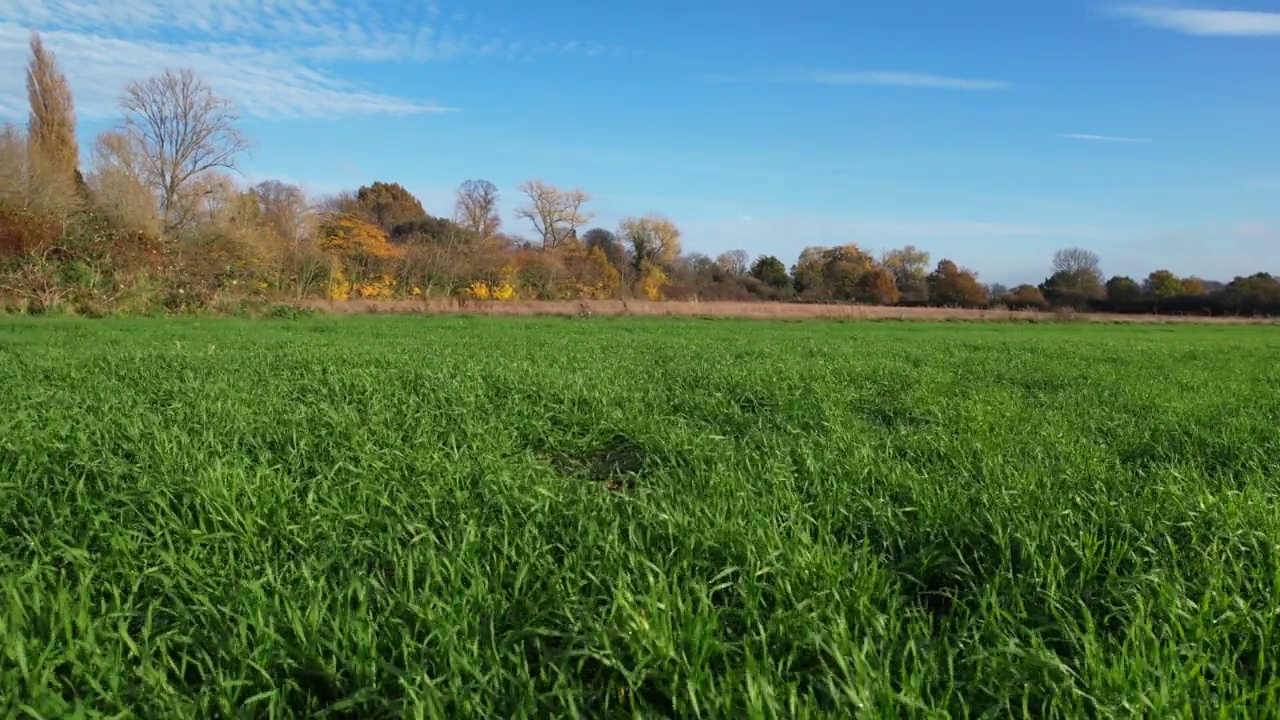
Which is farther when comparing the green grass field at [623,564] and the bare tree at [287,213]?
the bare tree at [287,213]

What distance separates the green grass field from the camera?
210 centimetres

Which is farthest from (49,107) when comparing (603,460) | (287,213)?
(603,460)

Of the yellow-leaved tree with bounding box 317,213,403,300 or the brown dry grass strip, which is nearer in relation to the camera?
the brown dry grass strip

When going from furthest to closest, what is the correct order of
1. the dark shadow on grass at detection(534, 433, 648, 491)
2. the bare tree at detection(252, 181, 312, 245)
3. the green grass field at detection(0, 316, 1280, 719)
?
the bare tree at detection(252, 181, 312, 245) → the dark shadow on grass at detection(534, 433, 648, 491) → the green grass field at detection(0, 316, 1280, 719)

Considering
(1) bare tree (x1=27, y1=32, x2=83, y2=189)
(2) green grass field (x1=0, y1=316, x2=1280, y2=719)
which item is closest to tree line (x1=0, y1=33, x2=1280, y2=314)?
(1) bare tree (x1=27, y1=32, x2=83, y2=189)

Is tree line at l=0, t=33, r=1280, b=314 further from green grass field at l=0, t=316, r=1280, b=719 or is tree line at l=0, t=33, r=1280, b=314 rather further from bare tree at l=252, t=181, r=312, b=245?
green grass field at l=0, t=316, r=1280, b=719

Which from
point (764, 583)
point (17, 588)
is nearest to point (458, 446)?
point (17, 588)

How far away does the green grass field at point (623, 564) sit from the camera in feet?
6.89

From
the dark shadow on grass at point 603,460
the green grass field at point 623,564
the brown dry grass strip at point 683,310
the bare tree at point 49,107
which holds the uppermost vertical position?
the bare tree at point 49,107

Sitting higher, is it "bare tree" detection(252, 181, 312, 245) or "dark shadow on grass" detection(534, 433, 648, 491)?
"bare tree" detection(252, 181, 312, 245)

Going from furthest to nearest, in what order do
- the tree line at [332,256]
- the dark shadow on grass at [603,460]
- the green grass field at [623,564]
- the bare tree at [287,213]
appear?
the bare tree at [287,213] < the tree line at [332,256] < the dark shadow on grass at [603,460] < the green grass field at [623,564]

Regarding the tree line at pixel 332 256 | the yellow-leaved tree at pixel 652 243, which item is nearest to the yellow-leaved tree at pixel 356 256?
the tree line at pixel 332 256

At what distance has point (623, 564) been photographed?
2881mm

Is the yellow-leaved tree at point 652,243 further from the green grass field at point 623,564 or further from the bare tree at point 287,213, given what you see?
the green grass field at point 623,564
